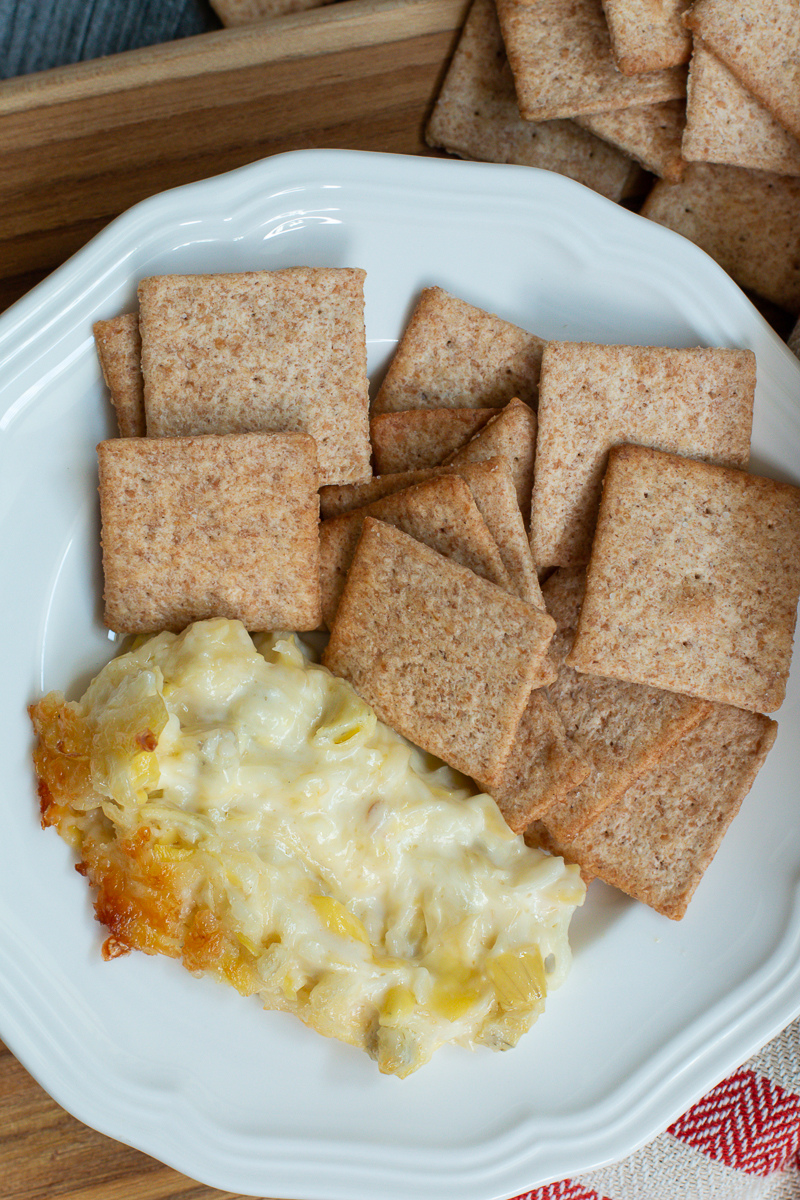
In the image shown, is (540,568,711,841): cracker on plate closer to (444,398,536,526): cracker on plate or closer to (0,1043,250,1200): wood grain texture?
(444,398,536,526): cracker on plate

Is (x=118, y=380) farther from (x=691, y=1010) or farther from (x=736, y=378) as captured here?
(x=691, y=1010)

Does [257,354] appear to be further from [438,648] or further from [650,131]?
[650,131]

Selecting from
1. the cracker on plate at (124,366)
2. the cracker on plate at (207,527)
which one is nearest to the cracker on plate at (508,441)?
the cracker on plate at (207,527)

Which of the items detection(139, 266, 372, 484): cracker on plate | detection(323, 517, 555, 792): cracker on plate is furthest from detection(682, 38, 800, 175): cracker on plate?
detection(323, 517, 555, 792): cracker on plate

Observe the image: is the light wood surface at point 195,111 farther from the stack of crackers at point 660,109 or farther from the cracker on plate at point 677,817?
the cracker on plate at point 677,817

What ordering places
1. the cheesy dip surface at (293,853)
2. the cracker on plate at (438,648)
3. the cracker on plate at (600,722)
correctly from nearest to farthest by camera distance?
the cheesy dip surface at (293,853) → the cracker on plate at (438,648) → the cracker on plate at (600,722)

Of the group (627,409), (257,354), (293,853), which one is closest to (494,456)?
(627,409)
